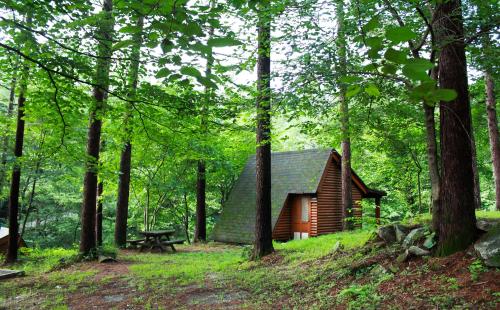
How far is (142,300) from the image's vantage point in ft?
21.8

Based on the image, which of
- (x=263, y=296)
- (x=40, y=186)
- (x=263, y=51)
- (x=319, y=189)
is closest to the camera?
(x=263, y=296)

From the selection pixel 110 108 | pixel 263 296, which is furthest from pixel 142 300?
pixel 110 108

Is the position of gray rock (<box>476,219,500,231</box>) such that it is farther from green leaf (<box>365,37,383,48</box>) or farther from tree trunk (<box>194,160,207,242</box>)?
tree trunk (<box>194,160,207,242</box>)

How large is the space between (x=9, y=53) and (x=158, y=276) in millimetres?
5911

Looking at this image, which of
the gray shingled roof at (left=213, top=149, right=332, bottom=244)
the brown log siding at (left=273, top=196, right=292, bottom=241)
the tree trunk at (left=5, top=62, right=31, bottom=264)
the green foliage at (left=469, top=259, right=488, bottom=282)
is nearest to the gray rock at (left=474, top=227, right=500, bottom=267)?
the green foliage at (left=469, top=259, right=488, bottom=282)

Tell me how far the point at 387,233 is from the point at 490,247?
7.95ft

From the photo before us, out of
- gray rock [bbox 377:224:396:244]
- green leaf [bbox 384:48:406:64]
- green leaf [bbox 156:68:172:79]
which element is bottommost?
gray rock [bbox 377:224:396:244]

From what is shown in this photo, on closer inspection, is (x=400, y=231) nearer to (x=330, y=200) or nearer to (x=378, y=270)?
(x=378, y=270)

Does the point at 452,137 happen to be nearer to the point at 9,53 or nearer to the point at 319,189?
the point at 9,53

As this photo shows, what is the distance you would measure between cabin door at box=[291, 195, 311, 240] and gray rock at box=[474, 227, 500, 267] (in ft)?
43.6

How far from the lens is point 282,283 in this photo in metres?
6.88

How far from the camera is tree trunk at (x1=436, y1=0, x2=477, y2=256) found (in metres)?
5.42

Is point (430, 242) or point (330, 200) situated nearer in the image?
point (430, 242)

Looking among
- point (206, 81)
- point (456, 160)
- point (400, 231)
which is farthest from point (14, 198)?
point (206, 81)
